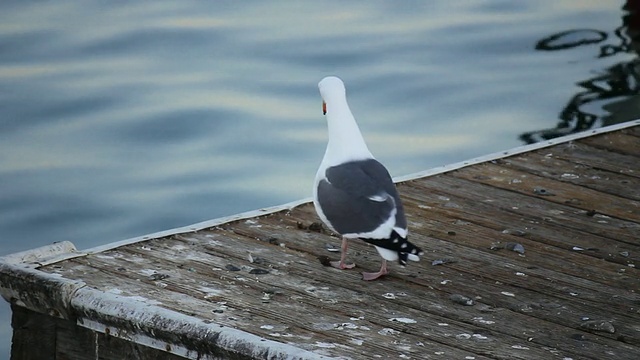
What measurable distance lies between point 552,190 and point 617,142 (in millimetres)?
806

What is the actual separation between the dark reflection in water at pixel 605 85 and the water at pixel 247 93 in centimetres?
2

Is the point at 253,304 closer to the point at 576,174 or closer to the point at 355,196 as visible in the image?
the point at 355,196

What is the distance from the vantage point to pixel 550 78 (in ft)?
37.2

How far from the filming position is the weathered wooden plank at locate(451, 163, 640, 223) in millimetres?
4941

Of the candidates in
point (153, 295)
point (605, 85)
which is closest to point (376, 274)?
point (153, 295)

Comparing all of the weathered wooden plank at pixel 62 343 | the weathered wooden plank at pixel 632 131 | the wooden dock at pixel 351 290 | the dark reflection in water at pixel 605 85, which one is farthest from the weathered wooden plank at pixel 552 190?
the dark reflection in water at pixel 605 85

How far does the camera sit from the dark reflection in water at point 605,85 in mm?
9984

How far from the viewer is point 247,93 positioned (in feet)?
34.9

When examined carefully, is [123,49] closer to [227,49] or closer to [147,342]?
[227,49]

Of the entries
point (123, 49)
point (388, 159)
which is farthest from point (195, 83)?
point (388, 159)

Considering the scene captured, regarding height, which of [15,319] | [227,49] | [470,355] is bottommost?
[15,319]

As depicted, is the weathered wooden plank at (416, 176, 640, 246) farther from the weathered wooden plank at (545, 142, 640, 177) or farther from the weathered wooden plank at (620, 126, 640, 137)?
the weathered wooden plank at (620, 126, 640, 137)

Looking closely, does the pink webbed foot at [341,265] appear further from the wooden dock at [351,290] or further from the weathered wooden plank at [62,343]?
the weathered wooden plank at [62,343]

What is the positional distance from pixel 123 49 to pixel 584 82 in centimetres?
393
